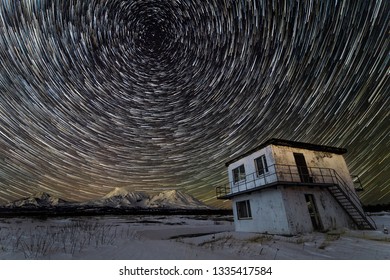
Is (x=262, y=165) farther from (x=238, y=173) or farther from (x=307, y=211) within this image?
(x=307, y=211)

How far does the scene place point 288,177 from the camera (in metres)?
9.81

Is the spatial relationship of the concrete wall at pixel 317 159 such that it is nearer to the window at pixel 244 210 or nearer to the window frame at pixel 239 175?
the window frame at pixel 239 175

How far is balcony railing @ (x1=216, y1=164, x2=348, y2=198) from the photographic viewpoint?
31.9 ft

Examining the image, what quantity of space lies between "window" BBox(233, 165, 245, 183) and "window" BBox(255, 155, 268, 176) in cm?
130

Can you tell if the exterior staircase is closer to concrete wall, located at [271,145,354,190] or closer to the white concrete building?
the white concrete building

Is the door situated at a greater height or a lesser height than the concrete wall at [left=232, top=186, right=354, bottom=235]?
greater

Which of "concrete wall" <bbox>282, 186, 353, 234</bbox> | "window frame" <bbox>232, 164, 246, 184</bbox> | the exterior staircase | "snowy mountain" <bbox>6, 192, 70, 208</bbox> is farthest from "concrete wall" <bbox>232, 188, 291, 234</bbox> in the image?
"snowy mountain" <bbox>6, 192, 70, 208</bbox>

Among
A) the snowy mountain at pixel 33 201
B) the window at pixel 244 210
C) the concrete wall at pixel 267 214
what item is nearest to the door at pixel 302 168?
the concrete wall at pixel 267 214

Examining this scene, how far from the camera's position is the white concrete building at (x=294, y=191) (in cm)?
937

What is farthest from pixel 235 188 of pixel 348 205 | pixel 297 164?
pixel 348 205

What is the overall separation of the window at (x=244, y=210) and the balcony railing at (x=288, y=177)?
781 millimetres

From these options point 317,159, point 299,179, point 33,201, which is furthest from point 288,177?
point 33,201
